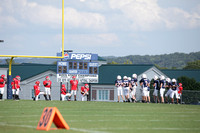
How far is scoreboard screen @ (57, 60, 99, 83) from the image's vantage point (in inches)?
1083

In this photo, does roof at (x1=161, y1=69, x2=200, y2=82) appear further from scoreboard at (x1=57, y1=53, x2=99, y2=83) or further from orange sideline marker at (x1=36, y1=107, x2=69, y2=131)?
orange sideline marker at (x1=36, y1=107, x2=69, y2=131)

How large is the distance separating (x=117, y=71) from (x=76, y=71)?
64.7ft

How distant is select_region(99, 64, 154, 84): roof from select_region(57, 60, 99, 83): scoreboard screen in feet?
53.5

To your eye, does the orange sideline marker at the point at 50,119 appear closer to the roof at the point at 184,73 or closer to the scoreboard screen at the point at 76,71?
the scoreboard screen at the point at 76,71

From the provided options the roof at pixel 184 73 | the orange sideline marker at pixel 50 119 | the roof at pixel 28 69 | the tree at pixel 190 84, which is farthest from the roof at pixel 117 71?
the orange sideline marker at pixel 50 119

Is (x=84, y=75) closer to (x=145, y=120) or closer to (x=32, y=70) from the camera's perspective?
(x=145, y=120)

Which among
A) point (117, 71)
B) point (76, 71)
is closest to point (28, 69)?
point (117, 71)

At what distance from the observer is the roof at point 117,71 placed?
44.6 meters

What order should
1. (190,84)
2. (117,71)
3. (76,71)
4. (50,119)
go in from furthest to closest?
(117,71) → (190,84) → (76,71) → (50,119)

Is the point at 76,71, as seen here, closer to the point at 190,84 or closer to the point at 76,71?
the point at 76,71

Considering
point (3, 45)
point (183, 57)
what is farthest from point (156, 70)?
point (183, 57)

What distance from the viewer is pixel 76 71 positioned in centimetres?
2755

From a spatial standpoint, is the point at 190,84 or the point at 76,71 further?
the point at 190,84

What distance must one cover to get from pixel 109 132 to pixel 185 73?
46.1 metres
